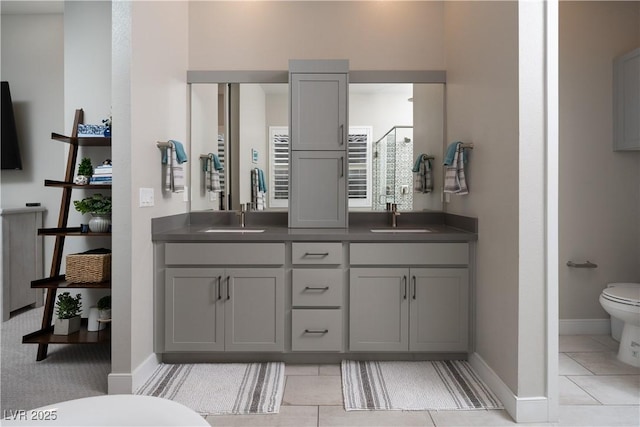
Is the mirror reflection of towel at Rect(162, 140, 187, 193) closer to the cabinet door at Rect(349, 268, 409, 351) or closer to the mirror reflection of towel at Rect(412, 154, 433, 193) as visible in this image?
the cabinet door at Rect(349, 268, 409, 351)

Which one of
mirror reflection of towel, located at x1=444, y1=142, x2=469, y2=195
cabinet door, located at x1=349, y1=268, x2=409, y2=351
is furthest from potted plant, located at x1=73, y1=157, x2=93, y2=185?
mirror reflection of towel, located at x1=444, y1=142, x2=469, y2=195

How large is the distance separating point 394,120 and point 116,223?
6.87ft

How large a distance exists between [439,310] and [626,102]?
81.8 inches

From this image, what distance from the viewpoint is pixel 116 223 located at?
234 centimetres

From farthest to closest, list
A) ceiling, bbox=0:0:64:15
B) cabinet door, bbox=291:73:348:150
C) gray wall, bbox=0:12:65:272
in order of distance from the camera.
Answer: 1. gray wall, bbox=0:12:65:272
2. ceiling, bbox=0:0:64:15
3. cabinet door, bbox=291:73:348:150

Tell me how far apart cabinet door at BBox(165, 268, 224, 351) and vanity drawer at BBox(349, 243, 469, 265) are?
902mm

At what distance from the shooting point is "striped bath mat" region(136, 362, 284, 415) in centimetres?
224

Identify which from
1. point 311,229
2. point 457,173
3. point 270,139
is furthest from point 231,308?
point 457,173

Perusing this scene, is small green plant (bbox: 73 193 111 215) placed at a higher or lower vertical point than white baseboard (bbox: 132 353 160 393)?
higher

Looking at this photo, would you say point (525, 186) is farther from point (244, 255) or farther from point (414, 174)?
point (244, 255)

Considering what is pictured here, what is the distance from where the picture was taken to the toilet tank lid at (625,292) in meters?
2.71

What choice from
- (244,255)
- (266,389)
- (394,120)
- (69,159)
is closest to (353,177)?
(394,120)

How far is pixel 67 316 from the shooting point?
9.32 ft

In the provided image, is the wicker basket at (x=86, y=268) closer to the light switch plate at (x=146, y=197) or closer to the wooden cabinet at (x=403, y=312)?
the light switch plate at (x=146, y=197)
